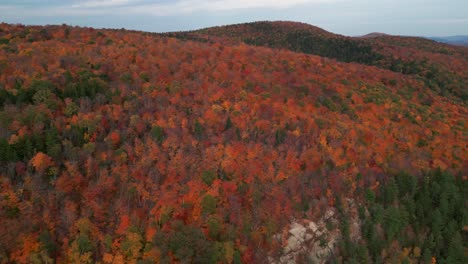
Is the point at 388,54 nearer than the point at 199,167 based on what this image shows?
No

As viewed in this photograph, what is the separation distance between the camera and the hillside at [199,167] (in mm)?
41750

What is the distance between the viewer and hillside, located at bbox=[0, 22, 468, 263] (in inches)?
1644

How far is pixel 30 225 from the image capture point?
131 feet

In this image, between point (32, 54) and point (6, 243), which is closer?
point (6, 243)

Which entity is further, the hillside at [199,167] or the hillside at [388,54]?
the hillside at [388,54]

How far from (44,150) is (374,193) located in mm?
51210

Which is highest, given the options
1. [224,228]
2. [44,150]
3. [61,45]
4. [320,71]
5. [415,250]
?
[61,45]

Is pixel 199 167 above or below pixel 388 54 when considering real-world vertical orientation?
below

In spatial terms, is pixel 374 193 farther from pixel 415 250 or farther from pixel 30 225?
pixel 30 225

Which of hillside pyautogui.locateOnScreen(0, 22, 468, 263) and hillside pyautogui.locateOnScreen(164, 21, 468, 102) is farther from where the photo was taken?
hillside pyautogui.locateOnScreen(164, 21, 468, 102)

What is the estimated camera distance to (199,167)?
5125 cm

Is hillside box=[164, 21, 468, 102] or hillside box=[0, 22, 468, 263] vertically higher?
hillside box=[164, 21, 468, 102]

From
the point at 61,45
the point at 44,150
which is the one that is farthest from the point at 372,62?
the point at 44,150

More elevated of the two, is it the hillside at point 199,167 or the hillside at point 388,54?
the hillside at point 388,54
